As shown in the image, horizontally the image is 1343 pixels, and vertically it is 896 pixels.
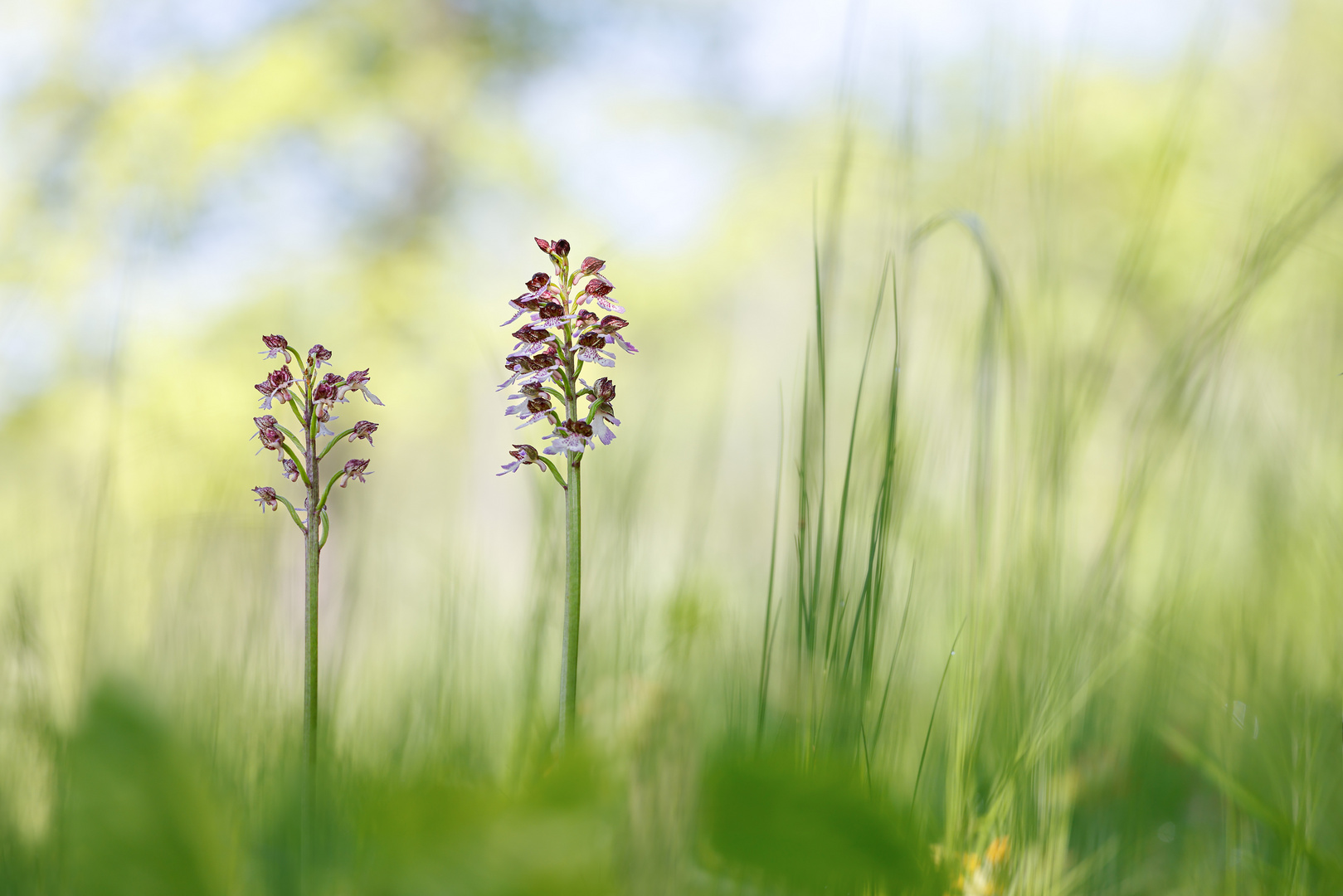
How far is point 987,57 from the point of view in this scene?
541 millimetres

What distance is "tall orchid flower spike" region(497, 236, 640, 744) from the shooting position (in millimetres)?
487

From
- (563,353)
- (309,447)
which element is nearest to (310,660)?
(309,447)

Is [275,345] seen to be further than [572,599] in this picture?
Yes

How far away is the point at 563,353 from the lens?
51cm

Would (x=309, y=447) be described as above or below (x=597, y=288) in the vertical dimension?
below

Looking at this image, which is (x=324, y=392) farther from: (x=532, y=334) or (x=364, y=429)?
(x=532, y=334)

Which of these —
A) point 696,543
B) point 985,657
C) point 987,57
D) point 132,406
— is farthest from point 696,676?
point 132,406

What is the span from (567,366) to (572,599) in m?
0.14

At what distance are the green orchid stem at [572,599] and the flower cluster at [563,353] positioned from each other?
0.06ft

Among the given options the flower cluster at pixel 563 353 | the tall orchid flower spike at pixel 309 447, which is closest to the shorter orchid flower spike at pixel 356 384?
the tall orchid flower spike at pixel 309 447

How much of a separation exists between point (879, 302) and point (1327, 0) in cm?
514

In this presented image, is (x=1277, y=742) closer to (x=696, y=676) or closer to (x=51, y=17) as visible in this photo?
(x=696, y=676)

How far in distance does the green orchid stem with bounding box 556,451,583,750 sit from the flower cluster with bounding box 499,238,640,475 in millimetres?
18

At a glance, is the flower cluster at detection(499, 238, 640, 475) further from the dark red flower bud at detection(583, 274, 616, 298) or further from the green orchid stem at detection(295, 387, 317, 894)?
the green orchid stem at detection(295, 387, 317, 894)
